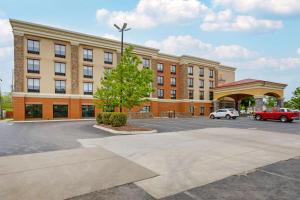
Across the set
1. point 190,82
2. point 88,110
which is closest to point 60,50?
point 88,110

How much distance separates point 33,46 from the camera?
1156 inches

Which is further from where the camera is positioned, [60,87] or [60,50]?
Answer: [60,50]

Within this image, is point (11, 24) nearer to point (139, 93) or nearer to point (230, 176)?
point (139, 93)

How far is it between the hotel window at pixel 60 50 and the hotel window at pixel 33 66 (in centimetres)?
310

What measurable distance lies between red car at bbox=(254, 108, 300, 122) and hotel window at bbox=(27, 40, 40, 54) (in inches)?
1329

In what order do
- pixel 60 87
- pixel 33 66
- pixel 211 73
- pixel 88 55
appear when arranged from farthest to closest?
pixel 211 73
pixel 88 55
pixel 60 87
pixel 33 66

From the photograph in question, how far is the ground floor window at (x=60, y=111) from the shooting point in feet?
101

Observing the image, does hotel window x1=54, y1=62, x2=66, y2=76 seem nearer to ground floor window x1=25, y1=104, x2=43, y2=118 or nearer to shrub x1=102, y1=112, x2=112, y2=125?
ground floor window x1=25, y1=104, x2=43, y2=118

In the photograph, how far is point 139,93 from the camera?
1681 centimetres

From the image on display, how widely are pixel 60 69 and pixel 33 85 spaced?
462 centimetres

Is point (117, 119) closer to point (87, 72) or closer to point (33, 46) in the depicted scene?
point (87, 72)

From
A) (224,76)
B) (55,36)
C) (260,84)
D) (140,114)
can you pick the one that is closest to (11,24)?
(55,36)

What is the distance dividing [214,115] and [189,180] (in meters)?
30.7

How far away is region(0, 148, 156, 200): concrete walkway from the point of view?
439 cm
